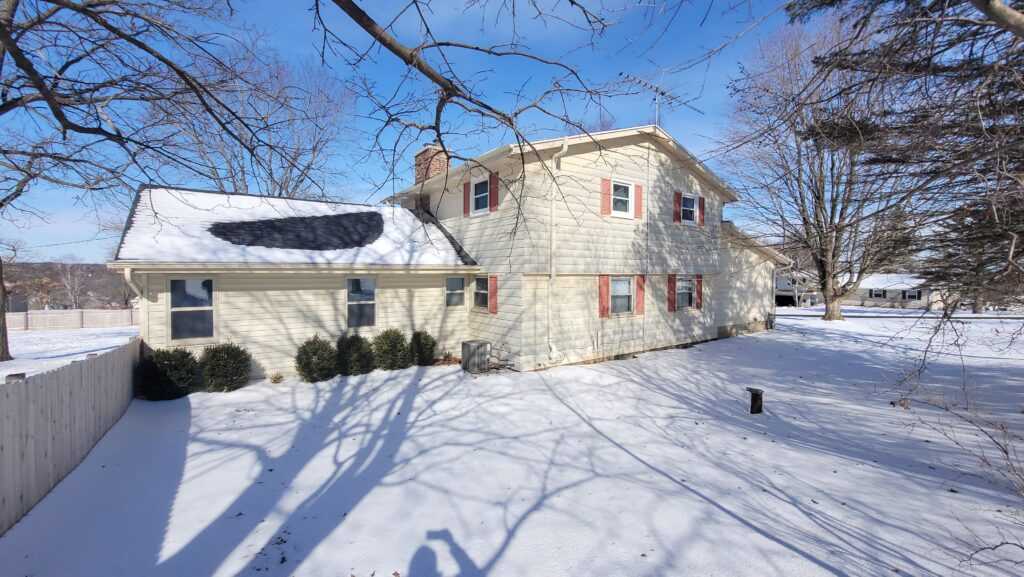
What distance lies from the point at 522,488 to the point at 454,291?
26.1 feet

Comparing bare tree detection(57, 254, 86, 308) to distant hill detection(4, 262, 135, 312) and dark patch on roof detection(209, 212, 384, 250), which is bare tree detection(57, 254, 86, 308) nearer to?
distant hill detection(4, 262, 135, 312)

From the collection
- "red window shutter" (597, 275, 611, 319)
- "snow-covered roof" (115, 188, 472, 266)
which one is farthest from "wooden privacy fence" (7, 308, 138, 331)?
"red window shutter" (597, 275, 611, 319)

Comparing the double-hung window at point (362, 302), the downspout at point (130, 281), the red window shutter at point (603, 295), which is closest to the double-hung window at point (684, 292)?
the red window shutter at point (603, 295)

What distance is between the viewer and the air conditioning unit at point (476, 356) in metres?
10.5

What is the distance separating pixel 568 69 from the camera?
3121mm

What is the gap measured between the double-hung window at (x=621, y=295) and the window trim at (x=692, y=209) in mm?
3185

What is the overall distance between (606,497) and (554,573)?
53.6 inches

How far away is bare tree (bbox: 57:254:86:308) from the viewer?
46925 mm

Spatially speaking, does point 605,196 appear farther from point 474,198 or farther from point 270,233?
point 270,233

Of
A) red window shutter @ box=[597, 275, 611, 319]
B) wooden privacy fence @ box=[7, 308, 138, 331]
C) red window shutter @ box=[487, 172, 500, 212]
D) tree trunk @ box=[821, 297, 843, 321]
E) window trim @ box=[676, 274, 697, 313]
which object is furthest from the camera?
wooden privacy fence @ box=[7, 308, 138, 331]

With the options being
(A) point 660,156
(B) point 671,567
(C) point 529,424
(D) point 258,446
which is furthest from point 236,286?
(A) point 660,156

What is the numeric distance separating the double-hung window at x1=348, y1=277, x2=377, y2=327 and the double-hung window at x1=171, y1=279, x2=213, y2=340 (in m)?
2.90

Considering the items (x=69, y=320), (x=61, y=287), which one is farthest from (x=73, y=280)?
(x=69, y=320)

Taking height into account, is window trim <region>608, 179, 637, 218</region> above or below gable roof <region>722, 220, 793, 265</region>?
above
